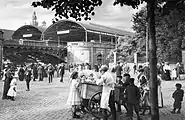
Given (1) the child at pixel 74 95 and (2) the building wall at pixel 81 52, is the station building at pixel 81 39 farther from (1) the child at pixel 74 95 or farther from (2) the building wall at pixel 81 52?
(1) the child at pixel 74 95

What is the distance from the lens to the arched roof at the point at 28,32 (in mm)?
72812

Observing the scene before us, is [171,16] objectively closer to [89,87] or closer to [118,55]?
[89,87]

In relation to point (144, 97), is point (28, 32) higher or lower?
higher

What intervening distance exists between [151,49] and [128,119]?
392 centimetres

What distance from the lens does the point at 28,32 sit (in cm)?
7469

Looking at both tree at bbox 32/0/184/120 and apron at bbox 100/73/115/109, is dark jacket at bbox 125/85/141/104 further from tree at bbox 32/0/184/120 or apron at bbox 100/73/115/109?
tree at bbox 32/0/184/120

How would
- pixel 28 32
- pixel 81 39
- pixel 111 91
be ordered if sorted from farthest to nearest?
pixel 28 32
pixel 81 39
pixel 111 91

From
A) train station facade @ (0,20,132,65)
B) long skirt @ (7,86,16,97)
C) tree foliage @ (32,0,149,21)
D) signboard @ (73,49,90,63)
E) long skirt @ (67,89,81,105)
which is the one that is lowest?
long skirt @ (7,86,16,97)

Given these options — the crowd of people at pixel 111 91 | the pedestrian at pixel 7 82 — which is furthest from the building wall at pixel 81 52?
the crowd of people at pixel 111 91

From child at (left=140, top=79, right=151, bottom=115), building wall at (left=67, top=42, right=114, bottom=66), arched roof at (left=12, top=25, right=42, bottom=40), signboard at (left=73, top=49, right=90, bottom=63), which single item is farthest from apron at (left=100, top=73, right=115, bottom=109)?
arched roof at (left=12, top=25, right=42, bottom=40)

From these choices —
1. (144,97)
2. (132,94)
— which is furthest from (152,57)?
(144,97)

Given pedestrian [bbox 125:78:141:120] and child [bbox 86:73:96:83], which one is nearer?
pedestrian [bbox 125:78:141:120]

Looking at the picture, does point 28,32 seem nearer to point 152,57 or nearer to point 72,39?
point 72,39

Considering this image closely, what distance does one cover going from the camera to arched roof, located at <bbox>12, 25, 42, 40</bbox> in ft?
239
